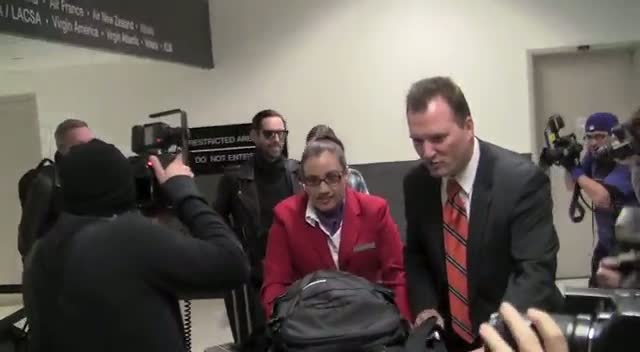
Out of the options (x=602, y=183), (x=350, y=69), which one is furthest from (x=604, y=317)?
(x=350, y=69)

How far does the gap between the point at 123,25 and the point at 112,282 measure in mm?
2752

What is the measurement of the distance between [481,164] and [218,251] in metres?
0.70

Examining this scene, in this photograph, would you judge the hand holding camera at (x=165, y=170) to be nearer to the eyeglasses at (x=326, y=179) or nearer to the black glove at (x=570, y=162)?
the eyeglasses at (x=326, y=179)

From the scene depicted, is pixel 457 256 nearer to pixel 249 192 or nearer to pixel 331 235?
pixel 331 235

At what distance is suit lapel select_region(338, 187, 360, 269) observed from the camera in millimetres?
2254

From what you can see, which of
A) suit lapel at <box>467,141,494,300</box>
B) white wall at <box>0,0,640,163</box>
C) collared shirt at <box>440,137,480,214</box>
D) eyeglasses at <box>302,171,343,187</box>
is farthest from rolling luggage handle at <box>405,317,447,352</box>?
white wall at <box>0,0,640,163</box>

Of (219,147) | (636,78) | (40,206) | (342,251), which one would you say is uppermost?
(636,78)

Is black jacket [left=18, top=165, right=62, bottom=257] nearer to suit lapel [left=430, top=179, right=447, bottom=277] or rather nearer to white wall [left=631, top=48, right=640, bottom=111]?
suit lapel [left=430, top=179, right=447, bottom=277]

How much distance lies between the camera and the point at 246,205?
3811 mm

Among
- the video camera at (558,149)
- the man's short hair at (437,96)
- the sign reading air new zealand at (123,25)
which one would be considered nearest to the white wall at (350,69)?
the sign reading air new zealand at (123,25)

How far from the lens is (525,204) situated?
1670mm

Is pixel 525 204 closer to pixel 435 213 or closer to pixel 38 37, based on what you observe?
pixel 435 213

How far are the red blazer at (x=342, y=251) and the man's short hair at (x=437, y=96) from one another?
0.65 metres

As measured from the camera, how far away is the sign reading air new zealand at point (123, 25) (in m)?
3.18
